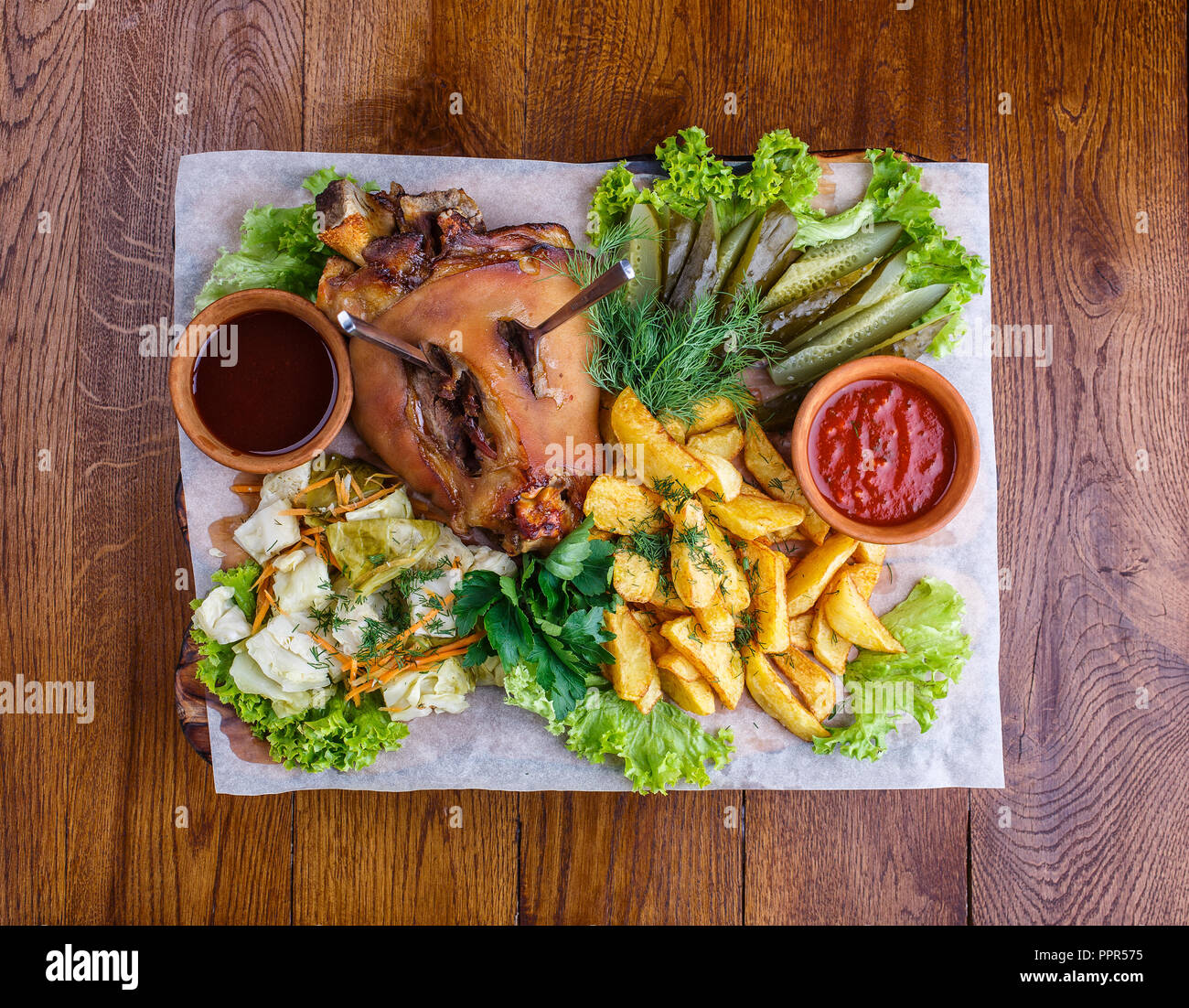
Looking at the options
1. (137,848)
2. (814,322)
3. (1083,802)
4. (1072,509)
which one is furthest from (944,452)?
(137,848)

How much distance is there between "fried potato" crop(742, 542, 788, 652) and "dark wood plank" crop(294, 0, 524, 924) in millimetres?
1243

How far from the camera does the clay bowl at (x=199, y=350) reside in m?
2.42

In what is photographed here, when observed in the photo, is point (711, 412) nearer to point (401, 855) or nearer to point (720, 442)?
point (720, 442)

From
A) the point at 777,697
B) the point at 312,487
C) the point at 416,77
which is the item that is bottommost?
the point at 777,697

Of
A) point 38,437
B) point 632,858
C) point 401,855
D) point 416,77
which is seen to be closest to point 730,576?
point 632,858

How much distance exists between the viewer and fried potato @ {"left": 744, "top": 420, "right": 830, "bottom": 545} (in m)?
2.64

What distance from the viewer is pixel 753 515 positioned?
254 centimetres

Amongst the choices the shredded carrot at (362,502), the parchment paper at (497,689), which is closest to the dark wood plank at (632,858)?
the parchment paper at (497,689)

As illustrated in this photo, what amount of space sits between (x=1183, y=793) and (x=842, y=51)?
3.27m

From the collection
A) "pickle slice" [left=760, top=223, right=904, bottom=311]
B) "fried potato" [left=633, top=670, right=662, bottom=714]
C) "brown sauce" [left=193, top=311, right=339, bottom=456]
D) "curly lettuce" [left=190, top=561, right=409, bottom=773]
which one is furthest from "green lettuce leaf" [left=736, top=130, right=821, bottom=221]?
Result: "curly lettuce" [left=190, top=561, right=409, bottom=773]

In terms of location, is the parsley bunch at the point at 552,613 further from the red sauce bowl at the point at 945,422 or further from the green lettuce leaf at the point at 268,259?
the green lettuce leaf at the point at 268,259

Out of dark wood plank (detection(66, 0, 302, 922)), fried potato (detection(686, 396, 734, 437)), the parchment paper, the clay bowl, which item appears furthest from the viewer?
dark wood plank (detection(66, 0, 302, 922))

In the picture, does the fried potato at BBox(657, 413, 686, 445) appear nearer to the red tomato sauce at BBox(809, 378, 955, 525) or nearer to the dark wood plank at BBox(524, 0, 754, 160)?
the red tomato sauce at BBox(809, 378, 955, 525)

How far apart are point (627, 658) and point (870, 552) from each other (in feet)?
2.95
